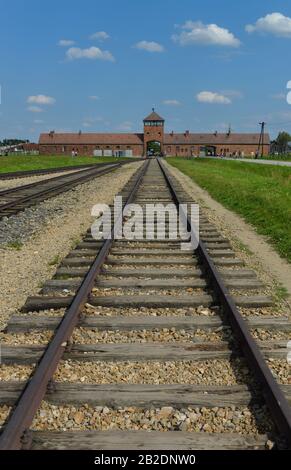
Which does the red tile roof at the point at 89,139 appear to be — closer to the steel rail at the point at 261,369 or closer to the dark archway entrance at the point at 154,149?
the dark archway entrance at the point at 154,149

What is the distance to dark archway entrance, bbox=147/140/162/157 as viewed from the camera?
5691 inches

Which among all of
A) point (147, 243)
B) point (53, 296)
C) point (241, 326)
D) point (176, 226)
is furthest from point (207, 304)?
point (176, 226)

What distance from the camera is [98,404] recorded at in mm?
3293

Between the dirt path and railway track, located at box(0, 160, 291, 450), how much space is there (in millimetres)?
851

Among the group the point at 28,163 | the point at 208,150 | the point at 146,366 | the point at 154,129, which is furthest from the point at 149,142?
the point at 146,366

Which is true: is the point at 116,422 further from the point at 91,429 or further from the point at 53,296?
the point at 53,296

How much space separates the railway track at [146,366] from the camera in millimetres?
2906

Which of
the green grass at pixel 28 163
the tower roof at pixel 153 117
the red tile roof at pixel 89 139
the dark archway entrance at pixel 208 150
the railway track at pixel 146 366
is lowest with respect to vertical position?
the railway track at pixel 146 366

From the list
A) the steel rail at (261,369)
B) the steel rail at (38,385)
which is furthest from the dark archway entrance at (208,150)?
the steel rail at (38,385)

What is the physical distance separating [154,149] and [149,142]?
541 cm

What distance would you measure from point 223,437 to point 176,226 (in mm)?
7565

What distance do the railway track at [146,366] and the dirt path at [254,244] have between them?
851mm

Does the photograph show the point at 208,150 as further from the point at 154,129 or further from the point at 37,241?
the point at 37,241

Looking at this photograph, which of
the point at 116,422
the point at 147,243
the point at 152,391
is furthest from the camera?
the point at 147,243
